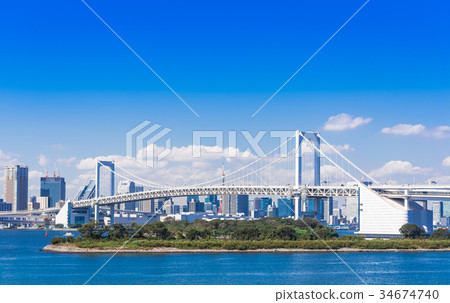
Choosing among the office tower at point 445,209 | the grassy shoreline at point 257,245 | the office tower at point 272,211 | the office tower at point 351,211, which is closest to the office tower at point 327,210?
the office tower at point 351,211

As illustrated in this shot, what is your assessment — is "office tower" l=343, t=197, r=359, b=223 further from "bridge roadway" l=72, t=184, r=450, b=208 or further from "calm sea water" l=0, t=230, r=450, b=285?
"calm sea water" l=0, t=230, r=450, b=285

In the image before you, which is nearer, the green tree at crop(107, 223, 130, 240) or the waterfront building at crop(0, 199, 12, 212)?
the green tree at crop(107, 223, 130, 240)

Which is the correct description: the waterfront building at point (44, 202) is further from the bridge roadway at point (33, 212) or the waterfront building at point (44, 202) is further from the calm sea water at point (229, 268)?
the calm sea water at point (229, 268)

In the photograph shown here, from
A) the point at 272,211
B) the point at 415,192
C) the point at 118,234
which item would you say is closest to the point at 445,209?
the point at 272,211

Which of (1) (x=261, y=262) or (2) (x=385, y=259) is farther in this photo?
(2) (x=385, y=259)

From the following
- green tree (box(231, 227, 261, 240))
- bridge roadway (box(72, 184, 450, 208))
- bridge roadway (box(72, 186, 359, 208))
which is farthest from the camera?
bridge roadway (box(72, 186, 359, 208))

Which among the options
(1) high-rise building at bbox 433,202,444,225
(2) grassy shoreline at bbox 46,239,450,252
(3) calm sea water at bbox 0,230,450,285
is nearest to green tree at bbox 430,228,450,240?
(2) grassy shoreline at bbox 46,239,450,252

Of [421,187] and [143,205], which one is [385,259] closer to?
[421,187]
